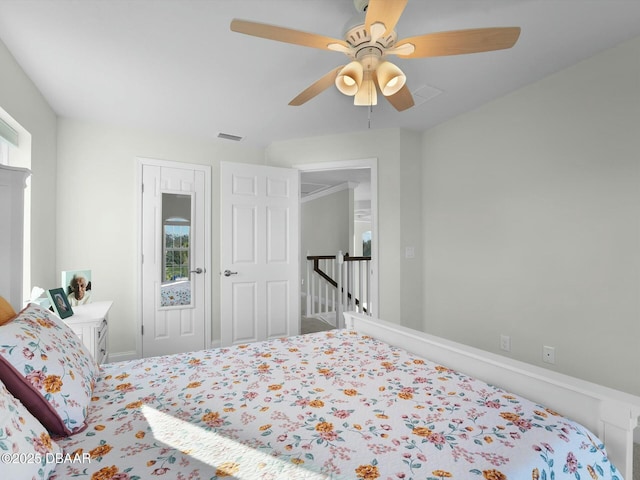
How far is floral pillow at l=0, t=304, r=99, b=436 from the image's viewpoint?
962 mm

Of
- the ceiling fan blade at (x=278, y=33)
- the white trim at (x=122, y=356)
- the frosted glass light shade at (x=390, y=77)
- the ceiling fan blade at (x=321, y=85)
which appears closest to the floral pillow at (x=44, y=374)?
the ceiling fan blade at (x=278, y=33)

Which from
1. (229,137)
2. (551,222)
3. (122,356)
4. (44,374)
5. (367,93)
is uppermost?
(229,137)

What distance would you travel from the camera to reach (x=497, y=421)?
104cm

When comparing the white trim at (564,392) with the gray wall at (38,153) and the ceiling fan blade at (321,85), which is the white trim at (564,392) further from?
the gray wall at (38,153)

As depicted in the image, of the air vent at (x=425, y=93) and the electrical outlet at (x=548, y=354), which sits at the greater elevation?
the air vent at (x=425, y=93)

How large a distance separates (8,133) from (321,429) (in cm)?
272

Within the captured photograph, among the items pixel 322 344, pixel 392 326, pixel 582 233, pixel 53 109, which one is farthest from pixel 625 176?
pixel 53 109

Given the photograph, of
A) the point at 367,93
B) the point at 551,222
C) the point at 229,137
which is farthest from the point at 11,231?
the point at 551,222

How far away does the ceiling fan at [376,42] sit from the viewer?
136cm

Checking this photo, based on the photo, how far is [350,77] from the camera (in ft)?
5.47

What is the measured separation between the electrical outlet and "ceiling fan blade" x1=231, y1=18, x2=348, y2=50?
8.37ft

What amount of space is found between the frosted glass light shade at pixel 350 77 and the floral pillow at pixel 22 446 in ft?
5.69

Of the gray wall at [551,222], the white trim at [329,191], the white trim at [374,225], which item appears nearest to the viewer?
the gray wall at [551,222]

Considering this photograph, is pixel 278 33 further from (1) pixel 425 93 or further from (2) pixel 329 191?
(2) pixel 329 191
